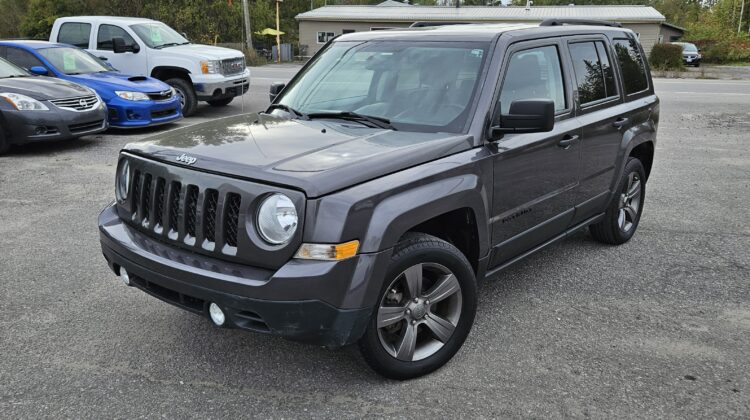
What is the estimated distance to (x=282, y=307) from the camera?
108 inches

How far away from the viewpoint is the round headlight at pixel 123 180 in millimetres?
3518

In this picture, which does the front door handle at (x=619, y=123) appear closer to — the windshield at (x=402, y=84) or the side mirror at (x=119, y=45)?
the windshield at (x=402, y=84)

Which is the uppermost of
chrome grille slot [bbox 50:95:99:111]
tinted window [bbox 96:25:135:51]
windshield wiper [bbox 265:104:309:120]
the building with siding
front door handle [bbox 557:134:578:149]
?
the building with siding

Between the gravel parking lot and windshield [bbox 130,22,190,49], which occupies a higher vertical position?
windshield [bbox 130,22,190,49]

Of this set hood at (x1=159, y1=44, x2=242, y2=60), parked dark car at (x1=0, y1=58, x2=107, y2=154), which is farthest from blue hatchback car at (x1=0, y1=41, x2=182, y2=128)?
hood at (x1=159, y1=44, x2=242, y2=60)

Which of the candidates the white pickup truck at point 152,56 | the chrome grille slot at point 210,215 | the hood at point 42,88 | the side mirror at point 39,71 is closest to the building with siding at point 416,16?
the white pickup truck at point 152,56

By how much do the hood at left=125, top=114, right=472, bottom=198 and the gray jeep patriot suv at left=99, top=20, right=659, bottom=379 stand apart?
0.5 inches

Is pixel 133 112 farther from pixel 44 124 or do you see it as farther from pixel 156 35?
pixel 156 35

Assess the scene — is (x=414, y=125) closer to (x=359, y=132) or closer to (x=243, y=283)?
(x=359, y=132)

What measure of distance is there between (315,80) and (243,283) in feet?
6.72

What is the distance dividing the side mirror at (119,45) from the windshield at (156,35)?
37 centimetres

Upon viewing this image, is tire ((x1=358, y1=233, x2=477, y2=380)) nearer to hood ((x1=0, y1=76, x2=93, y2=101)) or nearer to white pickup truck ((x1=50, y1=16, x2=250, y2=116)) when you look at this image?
hood ((x1=0, y1=76, x2=93, y2=101))

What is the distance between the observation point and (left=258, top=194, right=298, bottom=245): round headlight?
9.16ft

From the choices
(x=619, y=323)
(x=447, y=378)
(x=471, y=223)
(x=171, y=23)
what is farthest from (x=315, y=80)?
(x=171, y=23)
